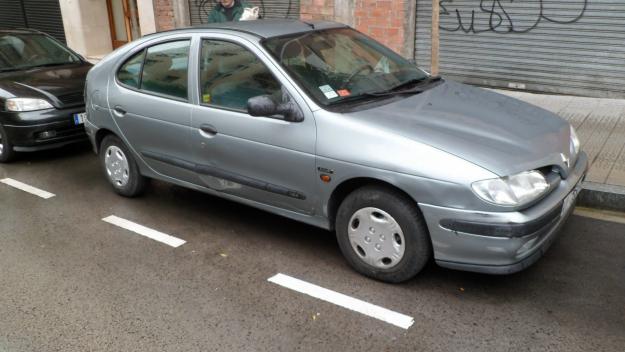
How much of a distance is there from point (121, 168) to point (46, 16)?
11998mm

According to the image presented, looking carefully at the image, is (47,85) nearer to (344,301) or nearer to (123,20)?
(344,301)

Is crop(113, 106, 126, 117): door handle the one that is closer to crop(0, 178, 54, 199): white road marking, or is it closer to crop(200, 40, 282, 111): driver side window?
crop(200, 40, 282, 111): driver side window

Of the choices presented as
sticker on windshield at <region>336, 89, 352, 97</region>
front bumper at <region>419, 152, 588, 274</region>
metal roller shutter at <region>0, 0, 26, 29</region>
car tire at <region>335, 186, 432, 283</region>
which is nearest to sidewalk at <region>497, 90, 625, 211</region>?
front bumper at <region>419, 152, 588, 274</region>

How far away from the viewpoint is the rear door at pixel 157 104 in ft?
15.5

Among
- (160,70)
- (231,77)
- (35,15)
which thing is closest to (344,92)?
(231,77)

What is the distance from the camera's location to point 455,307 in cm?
358

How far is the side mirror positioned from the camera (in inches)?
155

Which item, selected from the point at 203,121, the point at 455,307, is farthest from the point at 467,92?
the point at 203,121

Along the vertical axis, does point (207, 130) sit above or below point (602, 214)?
above

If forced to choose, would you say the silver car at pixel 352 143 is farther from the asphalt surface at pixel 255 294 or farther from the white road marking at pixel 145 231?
the white road marking at pixel 145 231

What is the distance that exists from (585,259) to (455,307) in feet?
3.90

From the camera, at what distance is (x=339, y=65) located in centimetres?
442

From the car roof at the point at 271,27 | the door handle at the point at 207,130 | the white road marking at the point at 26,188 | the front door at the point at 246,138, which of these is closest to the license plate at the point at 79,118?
the white road marking at the point at 26,188

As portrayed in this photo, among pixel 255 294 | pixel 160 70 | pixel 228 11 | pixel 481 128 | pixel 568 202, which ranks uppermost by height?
pixel 228 11
